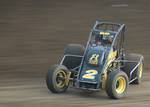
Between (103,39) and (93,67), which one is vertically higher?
(103,39)

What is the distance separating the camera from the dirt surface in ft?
41.7

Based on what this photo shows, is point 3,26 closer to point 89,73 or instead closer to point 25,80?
point 25,80

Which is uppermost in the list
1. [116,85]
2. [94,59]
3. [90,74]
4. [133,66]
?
[94,59]

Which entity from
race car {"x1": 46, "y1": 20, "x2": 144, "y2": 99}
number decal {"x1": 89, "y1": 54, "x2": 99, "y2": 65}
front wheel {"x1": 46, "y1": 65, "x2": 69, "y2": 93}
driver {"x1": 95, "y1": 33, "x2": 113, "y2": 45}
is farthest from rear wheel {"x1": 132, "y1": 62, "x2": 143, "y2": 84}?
front wheel {"x1": 46, "y1": 65, "x2": 69, "y2": 93}

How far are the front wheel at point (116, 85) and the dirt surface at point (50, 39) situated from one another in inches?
5.8

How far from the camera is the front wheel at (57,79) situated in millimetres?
12891

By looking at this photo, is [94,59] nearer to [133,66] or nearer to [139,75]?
[133,66]

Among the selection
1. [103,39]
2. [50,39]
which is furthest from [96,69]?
[50,39]

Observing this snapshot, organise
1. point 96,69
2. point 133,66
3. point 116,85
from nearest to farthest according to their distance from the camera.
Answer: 1. point 116,85
2. point 96,69
3. point 133,66

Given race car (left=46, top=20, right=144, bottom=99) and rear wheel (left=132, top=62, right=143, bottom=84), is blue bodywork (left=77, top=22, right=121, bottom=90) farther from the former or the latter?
rear wheel (left=132, top=62, right=143, bottom=84)

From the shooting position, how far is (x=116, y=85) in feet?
42.0

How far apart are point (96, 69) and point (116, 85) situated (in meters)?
0.58

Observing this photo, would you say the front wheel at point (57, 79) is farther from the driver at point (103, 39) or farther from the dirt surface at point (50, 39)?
the driver at point (103, 39)

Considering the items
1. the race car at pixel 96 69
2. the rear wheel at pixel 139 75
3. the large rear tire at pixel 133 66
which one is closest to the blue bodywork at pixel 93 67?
the race car at pixel 96 69
